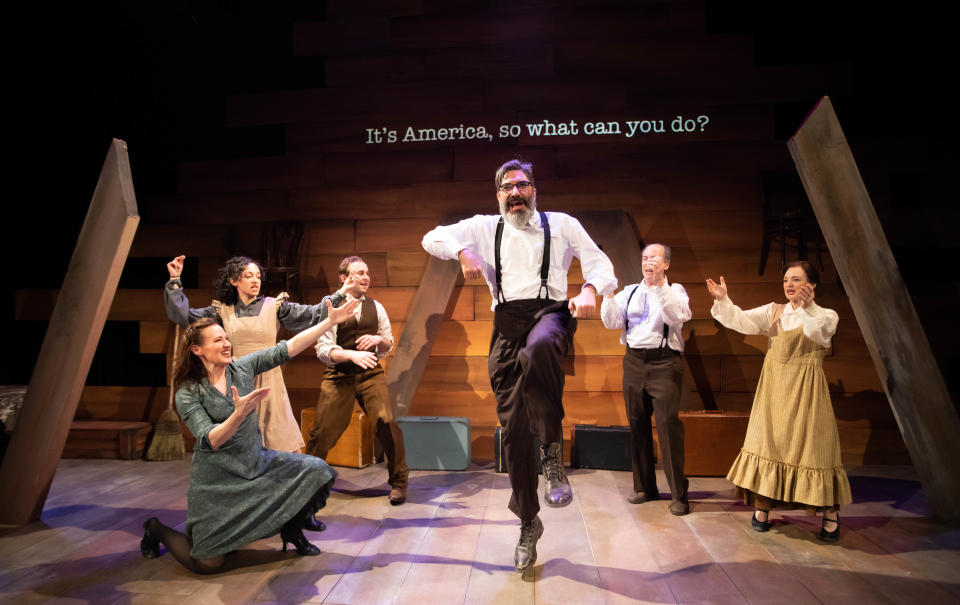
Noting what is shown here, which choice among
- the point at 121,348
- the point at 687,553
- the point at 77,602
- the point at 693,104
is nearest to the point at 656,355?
the point at 687,553

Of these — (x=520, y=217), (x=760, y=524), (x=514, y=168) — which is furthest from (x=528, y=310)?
(x=760, y=524)

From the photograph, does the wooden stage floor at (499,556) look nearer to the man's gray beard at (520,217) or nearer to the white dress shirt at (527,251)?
the white dress shirt at (527,251)

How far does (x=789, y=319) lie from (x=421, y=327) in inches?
110

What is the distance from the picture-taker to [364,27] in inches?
200

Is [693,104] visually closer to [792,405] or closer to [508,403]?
[792,405]

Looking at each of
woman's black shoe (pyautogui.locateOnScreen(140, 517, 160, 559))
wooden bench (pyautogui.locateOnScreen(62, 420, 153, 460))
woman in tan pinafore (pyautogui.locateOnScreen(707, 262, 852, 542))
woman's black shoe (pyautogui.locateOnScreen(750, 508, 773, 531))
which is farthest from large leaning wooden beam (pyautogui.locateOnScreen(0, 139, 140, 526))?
woman's black shoe (pyautogui.locateOnScreen(750, 508, 773, 531))

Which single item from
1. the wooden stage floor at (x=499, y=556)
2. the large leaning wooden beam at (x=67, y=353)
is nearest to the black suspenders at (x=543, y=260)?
the wooden stage floor at (x=499, y=556)

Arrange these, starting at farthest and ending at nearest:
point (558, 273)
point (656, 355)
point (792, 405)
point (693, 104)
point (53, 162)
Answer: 1. point (53, 162)
2. point (693, 104)
3. point (656, 355)
4. point (792, 405)
5. point (558, 273)

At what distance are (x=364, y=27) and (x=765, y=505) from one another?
4.86 metres

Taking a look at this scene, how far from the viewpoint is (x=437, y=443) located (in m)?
4.48

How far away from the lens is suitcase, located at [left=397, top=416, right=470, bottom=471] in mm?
4453

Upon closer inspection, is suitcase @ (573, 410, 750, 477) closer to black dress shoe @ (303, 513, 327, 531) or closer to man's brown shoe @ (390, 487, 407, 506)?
man's brown shoe @ (390, 487, 407, 506)

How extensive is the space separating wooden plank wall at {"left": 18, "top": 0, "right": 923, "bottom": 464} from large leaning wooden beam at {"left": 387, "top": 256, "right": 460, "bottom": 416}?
0.60ft

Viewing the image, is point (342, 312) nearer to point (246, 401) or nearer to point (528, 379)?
point (246, 401)
